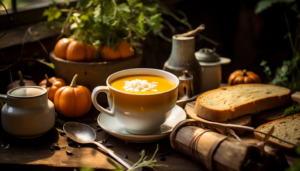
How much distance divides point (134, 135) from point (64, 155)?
1.27ft

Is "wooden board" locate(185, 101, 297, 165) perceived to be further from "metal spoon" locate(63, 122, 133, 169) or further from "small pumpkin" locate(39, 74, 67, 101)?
"small pumpkin" locate(39, 74, 67, 101)

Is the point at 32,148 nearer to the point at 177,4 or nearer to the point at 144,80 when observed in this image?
the point at 144,80

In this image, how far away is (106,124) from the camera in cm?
156

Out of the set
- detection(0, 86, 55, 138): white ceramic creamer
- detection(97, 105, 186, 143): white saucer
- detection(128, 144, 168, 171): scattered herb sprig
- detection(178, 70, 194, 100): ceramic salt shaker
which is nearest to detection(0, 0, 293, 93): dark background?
detection(178, 70, 194, 100): ceramic salt shaker

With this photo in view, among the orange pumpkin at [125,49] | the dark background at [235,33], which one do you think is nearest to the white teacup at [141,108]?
the orange pumpkin at [125,49]

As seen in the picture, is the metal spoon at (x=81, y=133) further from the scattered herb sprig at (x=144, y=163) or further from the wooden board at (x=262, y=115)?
the wooden board at (x=262, y=115)

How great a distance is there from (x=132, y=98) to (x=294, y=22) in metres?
3.04

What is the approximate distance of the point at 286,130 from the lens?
1.45 meters

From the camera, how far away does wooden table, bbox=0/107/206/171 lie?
1311 millimetres

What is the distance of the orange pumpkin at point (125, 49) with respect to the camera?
199 cm

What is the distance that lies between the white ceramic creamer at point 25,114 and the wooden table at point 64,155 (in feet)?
0.24

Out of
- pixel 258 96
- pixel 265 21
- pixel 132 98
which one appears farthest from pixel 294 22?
pixel 132 98

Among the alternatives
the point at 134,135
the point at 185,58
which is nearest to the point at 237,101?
the point at 185,58

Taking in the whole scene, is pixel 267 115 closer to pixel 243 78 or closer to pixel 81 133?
pixel 243 78
